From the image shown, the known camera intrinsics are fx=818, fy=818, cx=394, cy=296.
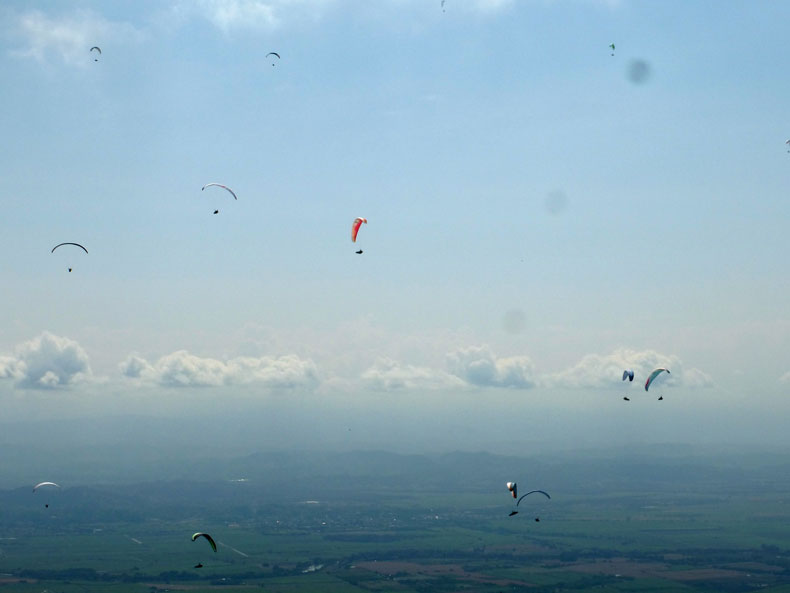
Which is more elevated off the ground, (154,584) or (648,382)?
(648,382)

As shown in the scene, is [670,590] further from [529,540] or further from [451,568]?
[529,540]

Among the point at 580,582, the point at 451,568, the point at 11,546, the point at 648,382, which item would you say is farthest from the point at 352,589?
the point at 11,546

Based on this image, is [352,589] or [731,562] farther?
[731,562]

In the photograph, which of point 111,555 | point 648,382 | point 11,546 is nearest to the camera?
point 648,382

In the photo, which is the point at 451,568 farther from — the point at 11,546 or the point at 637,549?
the point at 11,546

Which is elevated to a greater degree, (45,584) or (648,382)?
(648,382)

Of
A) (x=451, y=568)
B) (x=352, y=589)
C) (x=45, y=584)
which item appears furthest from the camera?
(x=451, y=568)

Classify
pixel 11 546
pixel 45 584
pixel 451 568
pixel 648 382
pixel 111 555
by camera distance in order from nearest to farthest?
pixel 648 382, pixel 45 584, pixel 451 568, pixel 111 555, pixel 11 546

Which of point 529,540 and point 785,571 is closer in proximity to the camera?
point 785,571

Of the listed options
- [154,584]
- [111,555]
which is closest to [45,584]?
[154,584]
